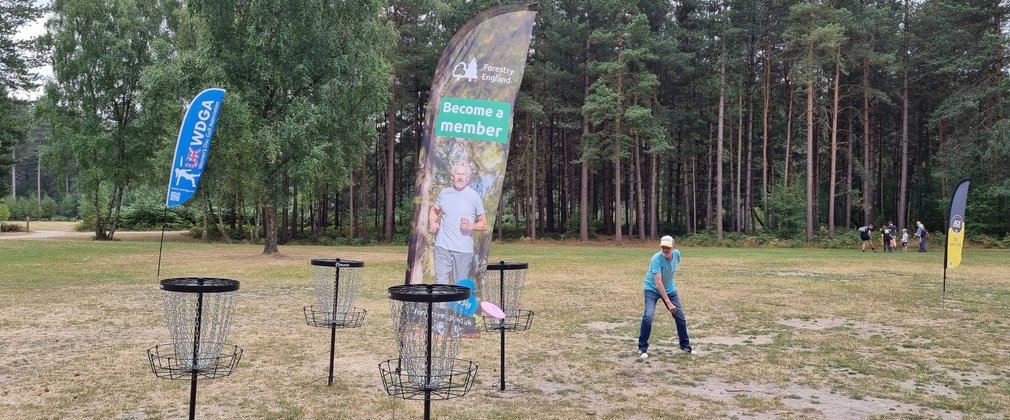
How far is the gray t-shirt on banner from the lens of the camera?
7.08m

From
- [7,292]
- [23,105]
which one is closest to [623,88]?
[7,292]

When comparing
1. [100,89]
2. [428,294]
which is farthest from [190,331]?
[100,89]

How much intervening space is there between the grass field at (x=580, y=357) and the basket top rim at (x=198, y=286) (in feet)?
5.68

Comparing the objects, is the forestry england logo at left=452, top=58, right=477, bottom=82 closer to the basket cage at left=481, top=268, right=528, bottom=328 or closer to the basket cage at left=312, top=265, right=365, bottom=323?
the basket cage at left=481, top=268, right=528, bottom=328

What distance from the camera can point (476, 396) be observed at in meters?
6.14

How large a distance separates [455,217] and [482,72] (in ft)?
5.59

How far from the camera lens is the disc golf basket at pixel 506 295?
6.16m

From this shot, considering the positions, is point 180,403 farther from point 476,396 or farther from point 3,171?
point 3,171

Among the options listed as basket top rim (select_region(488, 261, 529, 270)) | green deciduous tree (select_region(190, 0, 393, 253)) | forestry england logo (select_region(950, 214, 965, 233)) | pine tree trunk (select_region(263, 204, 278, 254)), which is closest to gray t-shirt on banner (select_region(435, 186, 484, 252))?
basket top rim (select_region(488, 261, 529, 270))

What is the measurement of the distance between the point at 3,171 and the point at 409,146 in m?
24.6

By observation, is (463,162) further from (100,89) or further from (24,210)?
(24,210)

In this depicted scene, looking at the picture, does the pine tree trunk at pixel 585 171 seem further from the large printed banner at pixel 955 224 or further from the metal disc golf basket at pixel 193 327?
the metal disc golf basket at pixel 193 327

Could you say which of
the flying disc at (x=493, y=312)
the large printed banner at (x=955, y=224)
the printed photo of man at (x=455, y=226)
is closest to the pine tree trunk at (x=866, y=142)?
the large printed banner at (x=955, y=224)

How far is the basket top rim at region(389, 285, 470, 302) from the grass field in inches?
71.8
